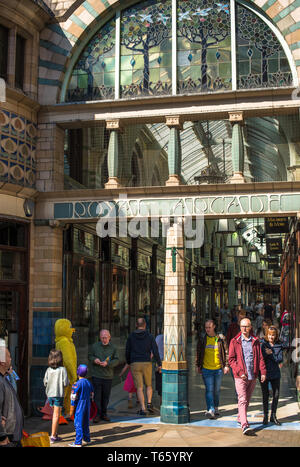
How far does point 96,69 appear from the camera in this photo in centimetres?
1205

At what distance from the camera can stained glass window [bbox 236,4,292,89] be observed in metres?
11.3

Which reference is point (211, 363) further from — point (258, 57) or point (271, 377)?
point (258, 57)

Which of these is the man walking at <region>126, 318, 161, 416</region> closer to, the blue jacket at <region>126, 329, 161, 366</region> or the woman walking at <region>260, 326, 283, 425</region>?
the blue jacket at <region>126, 329, 161, 366</region>

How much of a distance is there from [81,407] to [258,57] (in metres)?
7.22

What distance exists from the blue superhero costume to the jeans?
286 centimetres

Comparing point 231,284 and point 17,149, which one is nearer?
point 17,149

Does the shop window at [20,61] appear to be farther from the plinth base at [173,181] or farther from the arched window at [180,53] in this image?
the plinth base at [173,181]

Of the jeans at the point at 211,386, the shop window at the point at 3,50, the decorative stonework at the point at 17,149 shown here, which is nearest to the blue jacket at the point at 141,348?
the jeans at the point at 211,386

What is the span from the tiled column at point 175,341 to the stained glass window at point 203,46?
280 centimetres

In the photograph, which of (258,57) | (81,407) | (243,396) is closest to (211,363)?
(243,396)

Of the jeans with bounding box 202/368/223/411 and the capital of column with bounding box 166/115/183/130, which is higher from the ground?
the capital of column with bounding box 166/115/183/130

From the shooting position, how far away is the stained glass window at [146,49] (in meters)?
11.7

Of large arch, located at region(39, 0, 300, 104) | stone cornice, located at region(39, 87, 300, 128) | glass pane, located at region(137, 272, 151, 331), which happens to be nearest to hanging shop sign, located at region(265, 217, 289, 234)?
glass pane, located at region(137, 272, 151, 331)

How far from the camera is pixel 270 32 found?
11.4 metres
